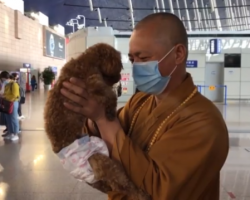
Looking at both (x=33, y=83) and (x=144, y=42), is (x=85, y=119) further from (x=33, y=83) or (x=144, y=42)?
(x=33, y=83)

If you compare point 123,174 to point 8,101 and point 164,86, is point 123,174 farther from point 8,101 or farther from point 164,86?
point 8,101

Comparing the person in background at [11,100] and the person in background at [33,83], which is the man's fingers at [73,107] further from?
the person in background at [33,83]

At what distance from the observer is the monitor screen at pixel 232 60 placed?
19203 mm

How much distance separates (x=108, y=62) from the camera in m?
1.36

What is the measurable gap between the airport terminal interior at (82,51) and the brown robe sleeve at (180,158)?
0.46m

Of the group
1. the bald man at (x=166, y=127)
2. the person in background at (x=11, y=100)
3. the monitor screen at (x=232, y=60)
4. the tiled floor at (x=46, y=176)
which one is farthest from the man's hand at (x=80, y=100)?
the monitor screen at (x=232, y=60)

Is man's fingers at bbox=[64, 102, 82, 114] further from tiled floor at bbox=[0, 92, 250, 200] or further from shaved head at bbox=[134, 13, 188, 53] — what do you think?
tiled floor at bbox=[0, 92, 250, 200]

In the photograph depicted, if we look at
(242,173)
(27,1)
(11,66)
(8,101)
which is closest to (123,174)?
(242,173)

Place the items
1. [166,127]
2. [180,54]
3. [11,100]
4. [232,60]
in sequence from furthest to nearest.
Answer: [232,60] → [11,100] → [180,54] → [166,127]

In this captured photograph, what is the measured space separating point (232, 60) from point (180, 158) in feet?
62.8

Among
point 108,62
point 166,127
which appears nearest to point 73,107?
point 108,62

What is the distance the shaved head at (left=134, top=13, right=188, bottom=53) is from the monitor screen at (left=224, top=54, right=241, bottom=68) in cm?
1876

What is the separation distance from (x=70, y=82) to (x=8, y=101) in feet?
25.2

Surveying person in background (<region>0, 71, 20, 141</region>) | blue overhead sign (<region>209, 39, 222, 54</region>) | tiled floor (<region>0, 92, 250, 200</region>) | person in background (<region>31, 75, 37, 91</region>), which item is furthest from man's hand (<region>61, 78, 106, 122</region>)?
person in background (<region>31, 75, 37, 91</region>)
